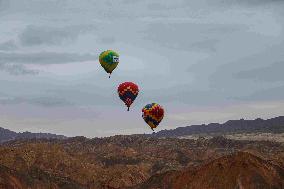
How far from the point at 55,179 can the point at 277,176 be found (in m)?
44.3

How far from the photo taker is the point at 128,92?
292 feet

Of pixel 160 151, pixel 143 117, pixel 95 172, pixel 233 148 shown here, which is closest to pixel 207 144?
pixel 233 148

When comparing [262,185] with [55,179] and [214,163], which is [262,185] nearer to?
[214,163]

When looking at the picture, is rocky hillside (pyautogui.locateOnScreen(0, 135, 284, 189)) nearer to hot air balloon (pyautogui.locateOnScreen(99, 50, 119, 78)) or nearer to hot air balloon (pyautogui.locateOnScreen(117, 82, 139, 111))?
hot air balloon (pyautogui.locateOnScreen(117, 82, 139, 111))

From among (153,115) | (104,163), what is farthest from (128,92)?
(104,163)

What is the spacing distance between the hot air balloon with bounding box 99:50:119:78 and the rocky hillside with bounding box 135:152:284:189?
24.2m

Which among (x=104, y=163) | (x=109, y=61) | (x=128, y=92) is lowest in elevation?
(x=104, y=163)

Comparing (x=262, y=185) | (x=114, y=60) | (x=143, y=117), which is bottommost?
(x=262, y=185)

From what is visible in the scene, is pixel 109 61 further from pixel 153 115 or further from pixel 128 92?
pixel 153 115

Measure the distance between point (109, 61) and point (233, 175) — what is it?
32.6 meters

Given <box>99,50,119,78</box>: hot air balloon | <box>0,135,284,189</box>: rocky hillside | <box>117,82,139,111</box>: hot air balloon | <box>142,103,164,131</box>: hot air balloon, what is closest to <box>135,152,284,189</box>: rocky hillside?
<box>0,135,284,189</box>: rocky hillside

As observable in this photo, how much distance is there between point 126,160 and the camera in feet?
469

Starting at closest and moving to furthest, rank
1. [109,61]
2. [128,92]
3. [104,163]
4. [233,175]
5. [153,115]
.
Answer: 1. [233,175]
2. [109,61]
3. [128,92]
4. [153,115]
5. [104,163]

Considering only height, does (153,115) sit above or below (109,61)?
below
